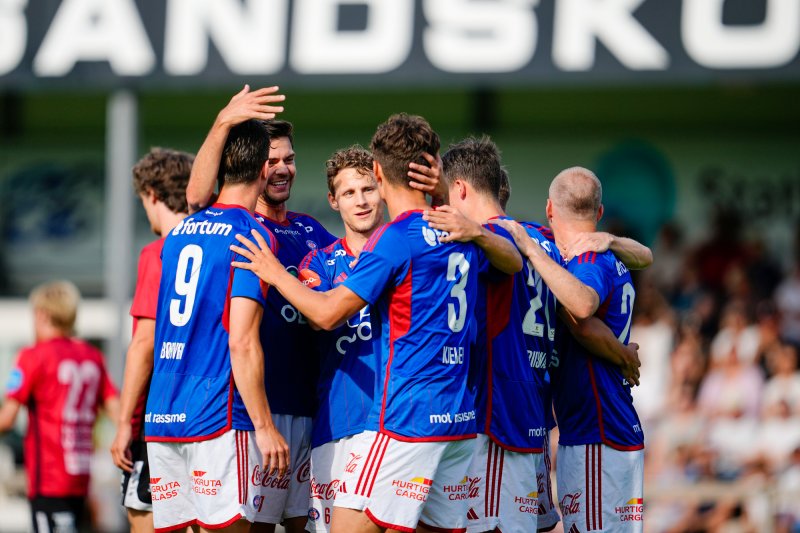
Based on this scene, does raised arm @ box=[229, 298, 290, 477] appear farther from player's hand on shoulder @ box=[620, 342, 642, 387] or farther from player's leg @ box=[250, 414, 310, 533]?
player's hand on shoulder @ box=[620, 342, 642, 387]

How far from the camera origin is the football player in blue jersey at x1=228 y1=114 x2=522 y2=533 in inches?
181

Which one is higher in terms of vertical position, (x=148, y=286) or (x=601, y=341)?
(x=148, y=286)

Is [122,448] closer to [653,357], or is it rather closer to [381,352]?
[381,352]

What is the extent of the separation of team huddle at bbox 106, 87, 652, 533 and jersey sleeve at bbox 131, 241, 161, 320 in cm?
1

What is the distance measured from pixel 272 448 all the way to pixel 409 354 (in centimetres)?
68

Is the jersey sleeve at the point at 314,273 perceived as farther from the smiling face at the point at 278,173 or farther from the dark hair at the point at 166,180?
the dark hair at the point at 166,180

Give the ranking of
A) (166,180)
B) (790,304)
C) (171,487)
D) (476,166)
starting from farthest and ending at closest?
(790,304) → (166,180) → (476,166) → (171,487)

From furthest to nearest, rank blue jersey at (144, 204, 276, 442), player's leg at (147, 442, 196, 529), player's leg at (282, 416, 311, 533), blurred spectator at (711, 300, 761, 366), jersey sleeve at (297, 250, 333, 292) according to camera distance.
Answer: blurred spectator at (711, 300, 761, 366), player's leg at (282, 416, 311, 533), jersey sleeve at (297, 250, 333, 292), player's leg at (147, 442, 196, 529), blue jersey at (144, 204, 276, 442)

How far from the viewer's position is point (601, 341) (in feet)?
17.6

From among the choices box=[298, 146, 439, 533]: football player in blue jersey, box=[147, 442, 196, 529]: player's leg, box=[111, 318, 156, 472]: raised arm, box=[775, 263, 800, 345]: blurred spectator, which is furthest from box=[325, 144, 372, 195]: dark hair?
box=[775, 263, 800, 345]: blurred spectator

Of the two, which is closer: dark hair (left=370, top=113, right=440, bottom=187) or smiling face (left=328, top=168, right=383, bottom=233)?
dark hair (left=370, top=113, right=440, bottom=187)

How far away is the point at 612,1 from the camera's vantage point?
31.4 feet

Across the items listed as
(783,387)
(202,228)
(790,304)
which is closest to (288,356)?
(202,228)

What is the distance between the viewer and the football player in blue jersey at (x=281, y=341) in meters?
4.93
